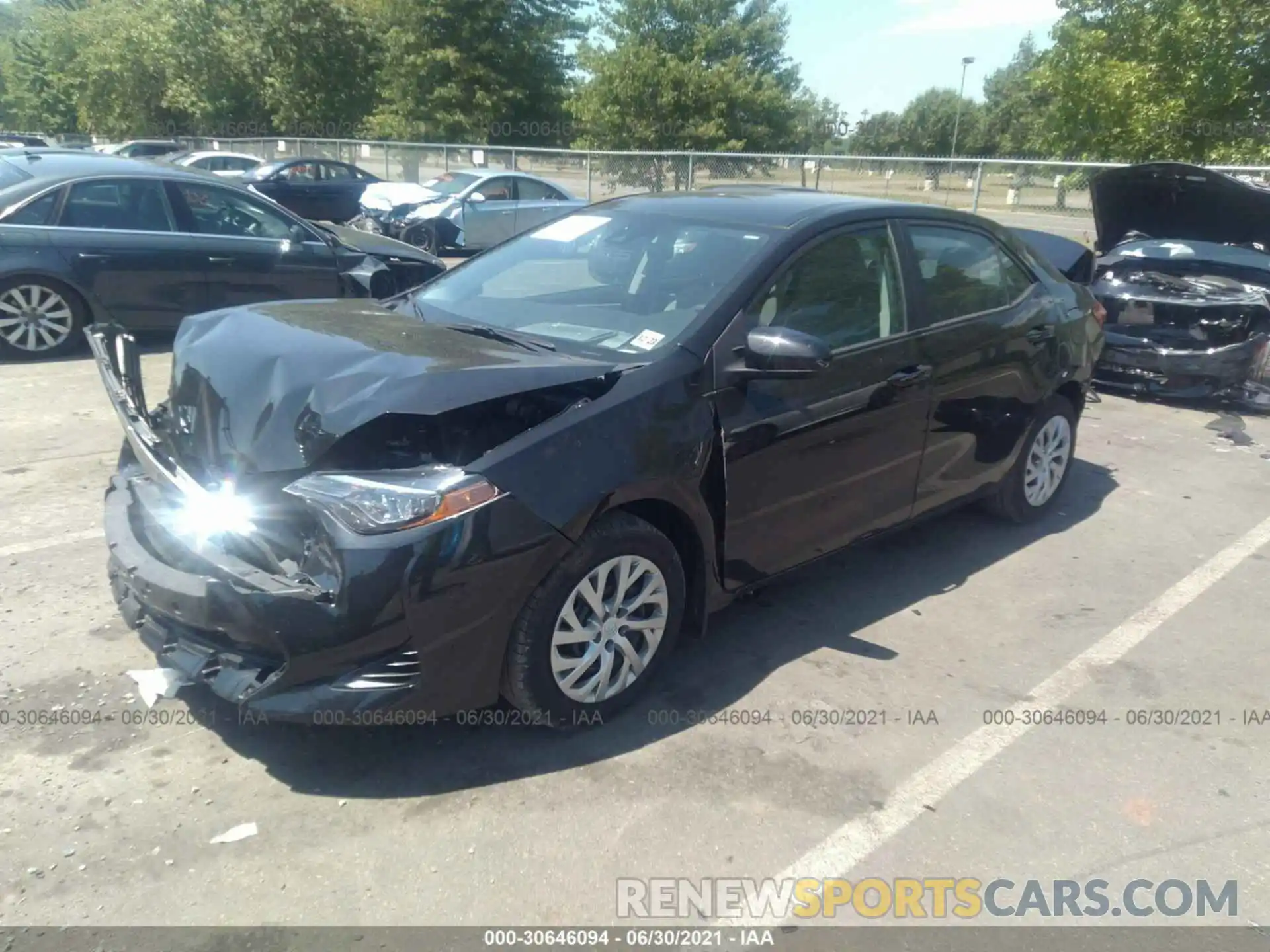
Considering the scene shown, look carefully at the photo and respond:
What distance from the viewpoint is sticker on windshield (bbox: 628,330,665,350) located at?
3686 millimetres

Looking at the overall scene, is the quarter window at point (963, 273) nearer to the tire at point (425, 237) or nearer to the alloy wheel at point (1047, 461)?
the alloy wheel at point (1047, 461)

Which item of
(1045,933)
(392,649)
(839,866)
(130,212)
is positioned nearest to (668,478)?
(392,649)

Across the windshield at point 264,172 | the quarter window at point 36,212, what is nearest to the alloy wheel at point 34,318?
the quarter window at point 36,212

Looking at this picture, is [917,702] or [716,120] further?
[716,120]

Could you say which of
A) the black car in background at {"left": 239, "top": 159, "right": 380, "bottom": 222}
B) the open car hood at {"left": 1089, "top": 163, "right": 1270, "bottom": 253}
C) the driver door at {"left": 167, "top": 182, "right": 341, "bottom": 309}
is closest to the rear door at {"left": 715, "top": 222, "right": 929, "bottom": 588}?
the open car hood at {"left": 1089, "top": 163, "right": 1270, "bottom": 253}

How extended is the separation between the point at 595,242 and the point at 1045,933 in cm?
309

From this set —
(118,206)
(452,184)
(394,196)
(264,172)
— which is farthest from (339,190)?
(118,206)

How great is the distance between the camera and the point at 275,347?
349cm

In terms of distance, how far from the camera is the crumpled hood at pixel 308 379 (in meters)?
3.10

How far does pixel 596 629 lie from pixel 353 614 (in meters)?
0.85

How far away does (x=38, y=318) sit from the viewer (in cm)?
801

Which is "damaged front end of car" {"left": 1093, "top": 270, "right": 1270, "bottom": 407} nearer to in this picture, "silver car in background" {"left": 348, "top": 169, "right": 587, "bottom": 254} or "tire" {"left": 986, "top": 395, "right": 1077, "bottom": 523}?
"tire" {"left": 986, "top": 395, "right": 1077, "bottom": 523}

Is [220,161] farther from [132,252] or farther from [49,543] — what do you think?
[49,543]

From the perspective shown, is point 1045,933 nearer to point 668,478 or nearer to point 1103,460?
point 668,478
